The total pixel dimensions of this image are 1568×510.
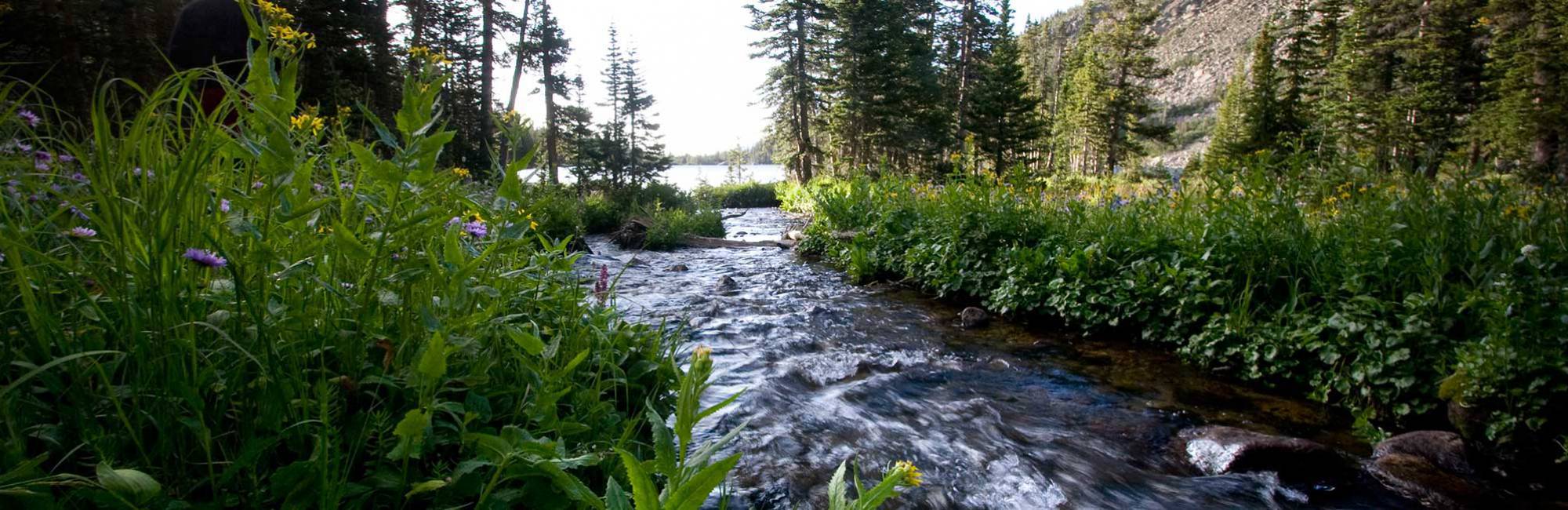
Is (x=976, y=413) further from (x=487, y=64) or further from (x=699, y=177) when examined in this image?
(x=699, y=177)

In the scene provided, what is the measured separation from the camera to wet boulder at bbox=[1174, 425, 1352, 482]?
2.91m

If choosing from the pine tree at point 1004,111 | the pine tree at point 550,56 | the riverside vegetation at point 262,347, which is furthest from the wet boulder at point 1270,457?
the pine tree at point 1004,111

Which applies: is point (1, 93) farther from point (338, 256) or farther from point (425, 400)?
point (425, 400)

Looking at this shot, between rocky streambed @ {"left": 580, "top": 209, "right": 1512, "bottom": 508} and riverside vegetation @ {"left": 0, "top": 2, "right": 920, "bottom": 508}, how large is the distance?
0.83 meters

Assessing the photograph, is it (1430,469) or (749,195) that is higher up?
(749,195)

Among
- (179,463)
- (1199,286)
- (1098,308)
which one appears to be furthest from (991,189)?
(179,463)

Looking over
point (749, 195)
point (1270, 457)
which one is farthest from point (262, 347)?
point (749, 195)

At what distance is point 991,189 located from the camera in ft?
25.6

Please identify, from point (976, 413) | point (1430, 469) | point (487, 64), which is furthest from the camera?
point (487, 64)

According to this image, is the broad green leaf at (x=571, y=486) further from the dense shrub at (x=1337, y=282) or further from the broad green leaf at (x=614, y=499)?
the dense shrub at (x=1337, y=282)

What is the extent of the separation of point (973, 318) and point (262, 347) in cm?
524

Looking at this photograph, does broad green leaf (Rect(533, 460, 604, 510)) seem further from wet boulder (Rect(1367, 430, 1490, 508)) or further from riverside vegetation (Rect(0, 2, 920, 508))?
wet boulder (Rect(1367, 430, 1490, 508))

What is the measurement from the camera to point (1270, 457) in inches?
117

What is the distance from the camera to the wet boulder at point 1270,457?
2.91m
